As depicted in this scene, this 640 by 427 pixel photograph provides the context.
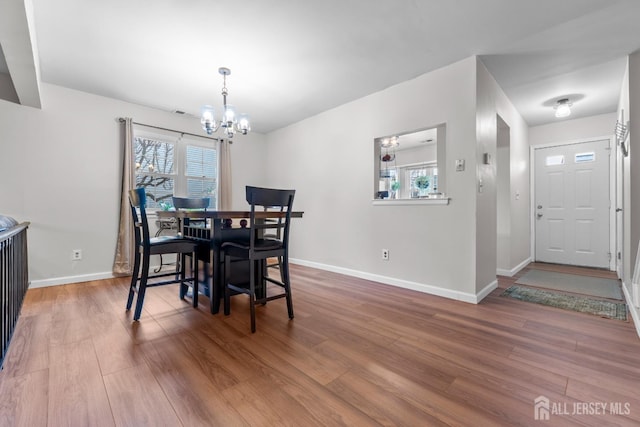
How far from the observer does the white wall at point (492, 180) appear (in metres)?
2.75

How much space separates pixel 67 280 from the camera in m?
3.31

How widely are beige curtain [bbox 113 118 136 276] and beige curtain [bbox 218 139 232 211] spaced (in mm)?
1246

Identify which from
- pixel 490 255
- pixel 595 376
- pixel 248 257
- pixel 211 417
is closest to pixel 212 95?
pixel 248 257

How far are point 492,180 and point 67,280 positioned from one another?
16.7 ft

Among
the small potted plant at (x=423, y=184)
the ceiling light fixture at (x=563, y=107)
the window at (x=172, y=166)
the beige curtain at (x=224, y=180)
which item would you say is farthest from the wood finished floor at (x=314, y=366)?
the ceiling light fixture at (x=563, y=107)

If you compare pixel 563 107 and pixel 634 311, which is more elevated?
pixel 563 107

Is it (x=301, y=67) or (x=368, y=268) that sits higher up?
(x=301, y=67)

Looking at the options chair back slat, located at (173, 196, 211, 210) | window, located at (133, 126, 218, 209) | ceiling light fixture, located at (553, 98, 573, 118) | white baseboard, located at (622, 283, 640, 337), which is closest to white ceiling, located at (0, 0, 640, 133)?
ceiling light fixture, located at (553, 98, 573, 118)

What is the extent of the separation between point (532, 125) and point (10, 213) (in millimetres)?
7407

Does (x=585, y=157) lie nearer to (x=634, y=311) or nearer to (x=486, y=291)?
(x=634, y=311)

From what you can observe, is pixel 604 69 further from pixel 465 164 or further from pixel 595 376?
pixel 595 376

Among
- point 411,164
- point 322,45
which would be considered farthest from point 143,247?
point 411,164

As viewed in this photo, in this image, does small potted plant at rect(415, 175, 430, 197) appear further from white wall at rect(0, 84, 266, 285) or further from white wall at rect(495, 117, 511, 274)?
white wall at rect(0, 84, 266, 285)

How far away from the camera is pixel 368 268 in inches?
Result: 139
